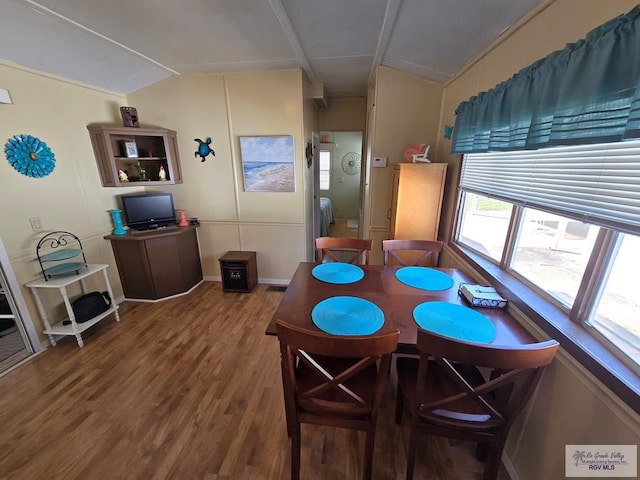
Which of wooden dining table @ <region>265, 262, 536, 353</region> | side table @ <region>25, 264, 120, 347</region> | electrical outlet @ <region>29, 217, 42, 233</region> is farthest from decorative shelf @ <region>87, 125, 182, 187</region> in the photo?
wooden dining table @ <region>265, 262, 536, 353</region>

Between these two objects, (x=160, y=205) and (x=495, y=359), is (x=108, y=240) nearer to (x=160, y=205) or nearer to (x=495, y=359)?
(x=160, y=205)

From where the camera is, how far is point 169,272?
3068 millimetres

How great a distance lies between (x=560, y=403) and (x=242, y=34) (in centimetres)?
313

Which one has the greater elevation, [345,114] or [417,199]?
[345,114]

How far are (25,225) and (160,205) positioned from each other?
1.17 m

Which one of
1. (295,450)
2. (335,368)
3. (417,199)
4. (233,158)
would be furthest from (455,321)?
(233,158)

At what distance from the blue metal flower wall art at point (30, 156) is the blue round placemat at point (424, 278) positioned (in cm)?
319

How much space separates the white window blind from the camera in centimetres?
93

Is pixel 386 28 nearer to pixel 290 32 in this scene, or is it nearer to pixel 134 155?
pixel 290 32

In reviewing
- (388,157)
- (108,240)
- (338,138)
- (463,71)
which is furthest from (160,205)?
(338,138)

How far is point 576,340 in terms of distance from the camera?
3.44 ft

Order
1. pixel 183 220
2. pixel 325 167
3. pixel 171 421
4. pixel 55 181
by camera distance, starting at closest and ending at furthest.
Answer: pixel 171 421 → pixel 55 181 → pixel 183 220 → pixel 325 167

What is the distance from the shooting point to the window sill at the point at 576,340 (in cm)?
86

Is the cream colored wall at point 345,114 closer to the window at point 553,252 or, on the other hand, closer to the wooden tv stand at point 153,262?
the wooden tv stand at point 153,262
